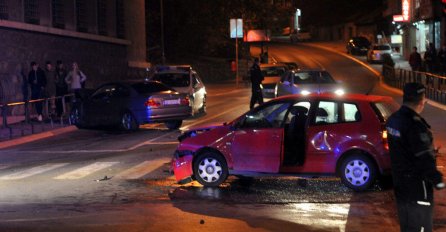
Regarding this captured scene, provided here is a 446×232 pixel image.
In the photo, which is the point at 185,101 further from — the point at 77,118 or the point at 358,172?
the point at 358,172

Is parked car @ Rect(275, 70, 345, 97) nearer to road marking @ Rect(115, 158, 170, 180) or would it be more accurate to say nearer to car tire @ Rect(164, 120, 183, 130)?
car tire @ Rect(164, 120, 183, 130)

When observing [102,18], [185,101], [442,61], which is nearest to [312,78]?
[185,101]

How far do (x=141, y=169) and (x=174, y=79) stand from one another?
10418 mm

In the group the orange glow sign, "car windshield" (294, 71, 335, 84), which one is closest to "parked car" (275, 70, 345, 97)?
"car windshield" (294, 71, 335, 84)

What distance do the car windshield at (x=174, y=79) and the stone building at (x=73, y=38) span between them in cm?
489

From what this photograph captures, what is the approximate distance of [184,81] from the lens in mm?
22297

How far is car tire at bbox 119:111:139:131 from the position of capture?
1888 cm

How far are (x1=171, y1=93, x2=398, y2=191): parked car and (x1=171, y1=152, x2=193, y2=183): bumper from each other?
0.52 feet

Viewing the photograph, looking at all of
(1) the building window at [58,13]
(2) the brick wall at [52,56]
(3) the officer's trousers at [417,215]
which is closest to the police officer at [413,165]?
(3) the officer's trousers at [417,215]

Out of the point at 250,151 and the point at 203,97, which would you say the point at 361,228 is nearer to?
the point at 250,151

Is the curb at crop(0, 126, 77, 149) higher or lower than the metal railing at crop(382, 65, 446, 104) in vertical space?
lower

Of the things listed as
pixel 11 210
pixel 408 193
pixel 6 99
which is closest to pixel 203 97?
pixel 6 99

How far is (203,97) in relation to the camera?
23062 mm

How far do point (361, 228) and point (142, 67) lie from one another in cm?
3428
